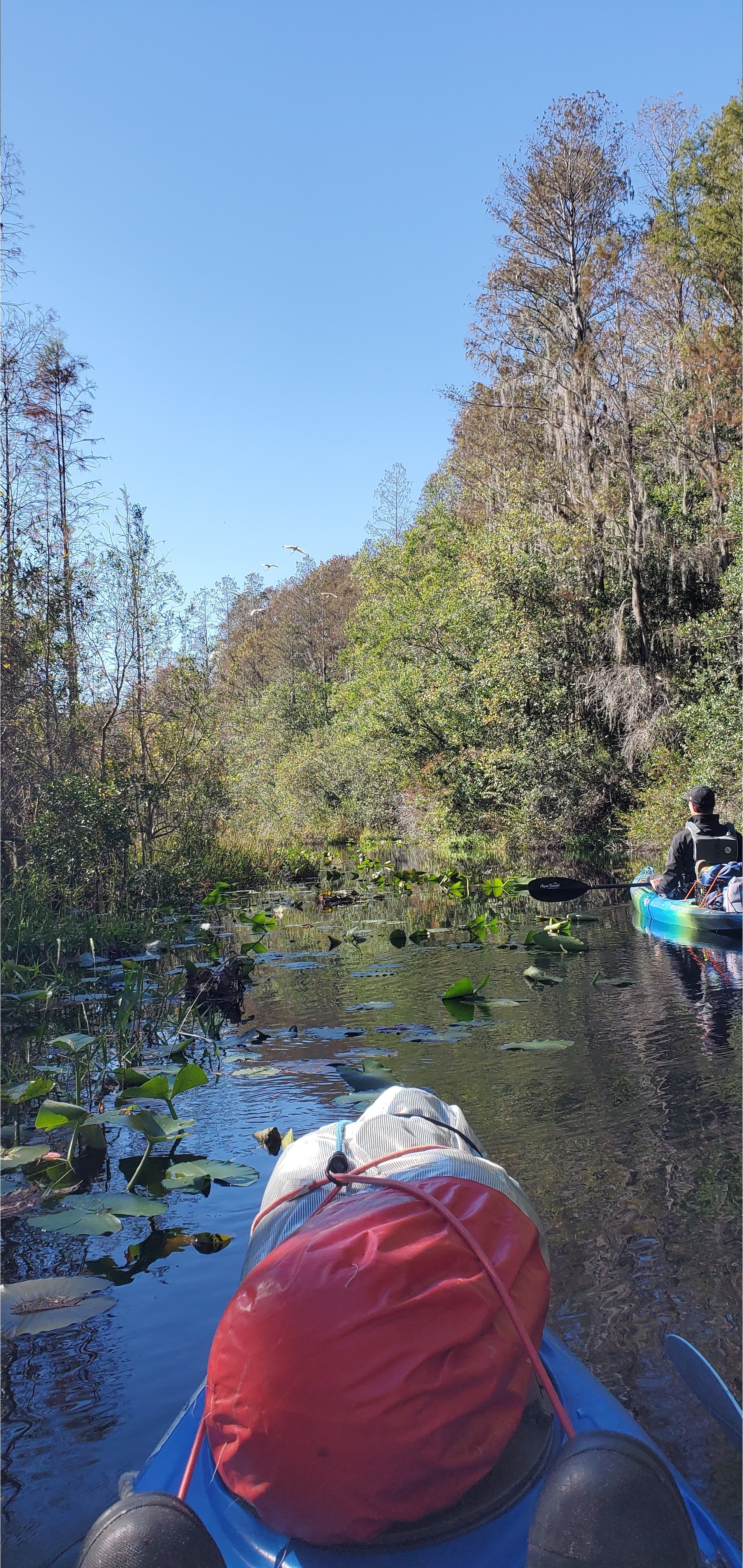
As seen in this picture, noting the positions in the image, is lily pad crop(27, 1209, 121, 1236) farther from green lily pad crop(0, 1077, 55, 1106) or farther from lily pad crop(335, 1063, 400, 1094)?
lily pad crop(335, 1063, 400, 1094)

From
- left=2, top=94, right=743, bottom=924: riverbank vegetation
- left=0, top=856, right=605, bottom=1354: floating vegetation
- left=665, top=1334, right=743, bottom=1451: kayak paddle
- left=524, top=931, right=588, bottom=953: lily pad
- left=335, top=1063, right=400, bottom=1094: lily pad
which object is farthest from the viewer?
left=2, top=94, right=743, bottom=924: riverbank vegetation

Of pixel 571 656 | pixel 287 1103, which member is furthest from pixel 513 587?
pixel 287 1103

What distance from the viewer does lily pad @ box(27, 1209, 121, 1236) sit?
3127mm

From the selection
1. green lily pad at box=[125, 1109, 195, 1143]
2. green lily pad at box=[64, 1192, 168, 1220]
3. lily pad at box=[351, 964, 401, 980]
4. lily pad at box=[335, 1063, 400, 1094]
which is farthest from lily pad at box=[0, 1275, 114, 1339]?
lily pad at box=[351, 964, 401, 980]

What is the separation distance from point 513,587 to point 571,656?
5.57 ft

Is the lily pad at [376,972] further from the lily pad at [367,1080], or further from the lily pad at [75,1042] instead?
the lily pad at [367,1080]

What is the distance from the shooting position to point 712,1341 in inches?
106

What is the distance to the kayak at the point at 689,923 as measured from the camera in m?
8.59

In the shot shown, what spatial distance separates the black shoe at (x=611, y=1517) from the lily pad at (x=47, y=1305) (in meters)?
1.77

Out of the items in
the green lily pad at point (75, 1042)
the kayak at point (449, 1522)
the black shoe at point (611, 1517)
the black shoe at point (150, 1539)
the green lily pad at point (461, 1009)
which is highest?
the black shoe at point (611, 1517)

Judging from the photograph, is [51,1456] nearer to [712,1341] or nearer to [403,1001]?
Result: [712,1341]

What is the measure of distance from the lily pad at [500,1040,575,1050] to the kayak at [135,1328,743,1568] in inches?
147

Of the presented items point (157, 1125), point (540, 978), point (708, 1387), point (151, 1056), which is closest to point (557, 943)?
point (540, 978)

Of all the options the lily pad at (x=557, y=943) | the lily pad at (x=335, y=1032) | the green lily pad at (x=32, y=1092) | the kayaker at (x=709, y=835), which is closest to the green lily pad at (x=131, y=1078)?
the green lily pad at (x=32, y=1092)
